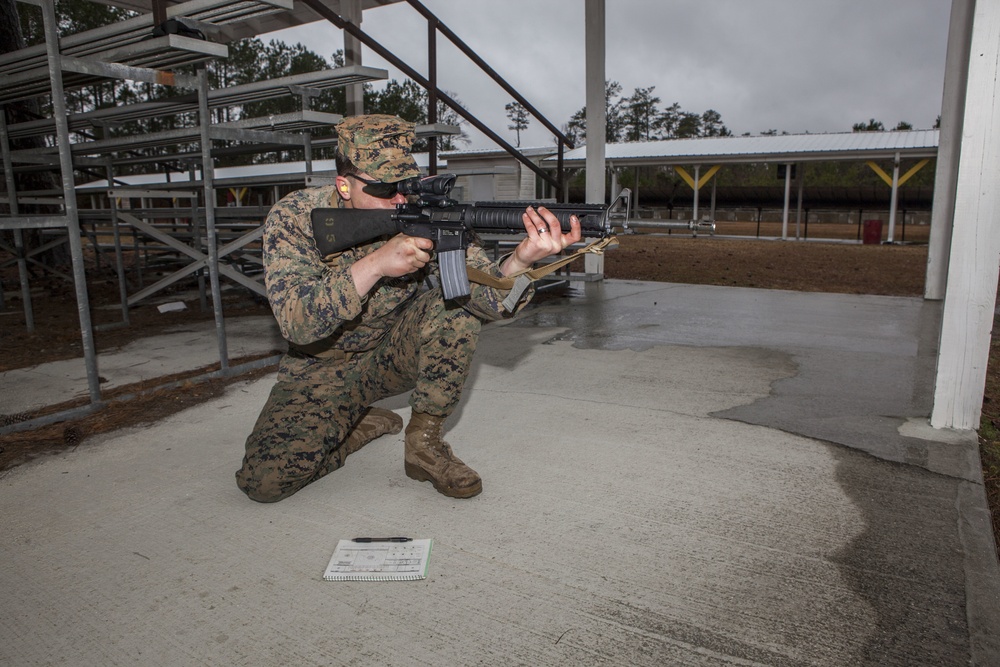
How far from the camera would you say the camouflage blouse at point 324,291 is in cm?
209

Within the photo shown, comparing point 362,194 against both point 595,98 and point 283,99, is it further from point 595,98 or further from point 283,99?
point 283,99

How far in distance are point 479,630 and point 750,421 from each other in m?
1.91

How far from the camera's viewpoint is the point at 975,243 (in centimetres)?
266

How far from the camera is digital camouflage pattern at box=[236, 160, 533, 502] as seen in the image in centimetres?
213

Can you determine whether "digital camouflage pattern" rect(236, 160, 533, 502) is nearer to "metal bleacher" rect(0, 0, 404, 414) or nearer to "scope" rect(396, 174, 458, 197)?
"scope" rect(396, 174, 458, 197)

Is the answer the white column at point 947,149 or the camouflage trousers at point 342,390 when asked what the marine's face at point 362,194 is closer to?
the camouflage trousers at point 342,390

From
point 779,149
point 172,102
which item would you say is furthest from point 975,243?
point 779,149

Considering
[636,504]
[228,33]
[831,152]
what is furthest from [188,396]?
[831,152]

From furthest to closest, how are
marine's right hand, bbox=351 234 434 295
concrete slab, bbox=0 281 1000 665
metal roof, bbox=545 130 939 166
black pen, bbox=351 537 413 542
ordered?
metal roof, bbox=545 130 939 166
marine's right hand, bbox=351 234 434 295
black pen, bbox=351 537 413 542
concrete slab, bbox=0 281 1000 665

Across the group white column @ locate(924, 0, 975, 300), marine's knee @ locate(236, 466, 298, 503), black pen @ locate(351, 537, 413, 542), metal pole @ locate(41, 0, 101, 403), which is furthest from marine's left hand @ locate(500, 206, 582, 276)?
white column @ locate(924, 0, 975, 300)

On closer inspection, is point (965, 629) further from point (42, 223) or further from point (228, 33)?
point (228, 33)

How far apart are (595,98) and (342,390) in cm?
563

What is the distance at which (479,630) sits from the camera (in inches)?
62.0

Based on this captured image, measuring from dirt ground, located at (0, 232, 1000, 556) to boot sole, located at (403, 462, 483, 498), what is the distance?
1.56 metres
